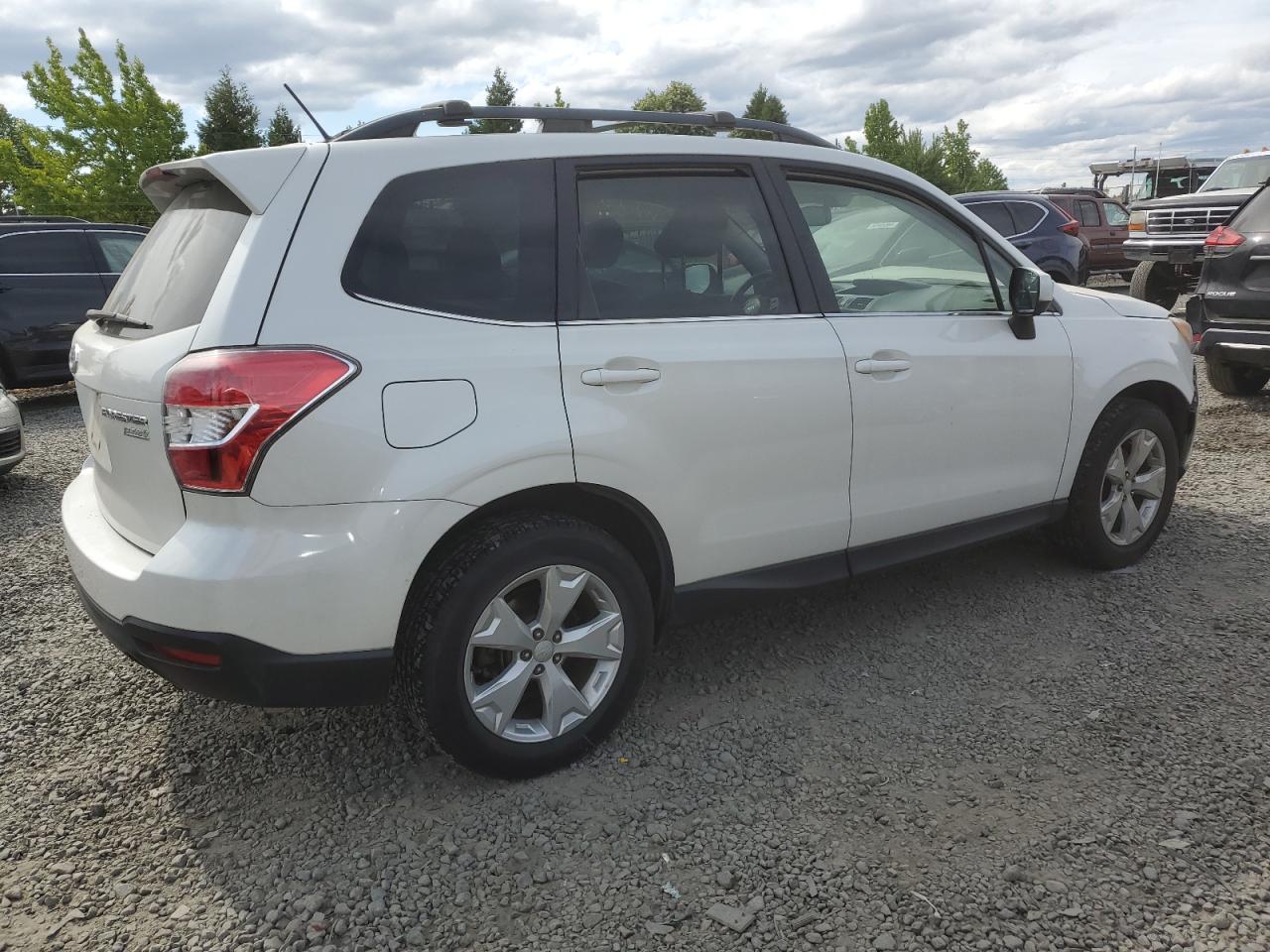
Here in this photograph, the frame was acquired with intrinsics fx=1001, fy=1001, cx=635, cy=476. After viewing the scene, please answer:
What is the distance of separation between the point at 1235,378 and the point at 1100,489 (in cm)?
497

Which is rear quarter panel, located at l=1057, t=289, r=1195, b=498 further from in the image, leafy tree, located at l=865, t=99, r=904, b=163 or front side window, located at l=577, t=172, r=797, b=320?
leafy tree, located at l=865, t=99, r=904, b=163

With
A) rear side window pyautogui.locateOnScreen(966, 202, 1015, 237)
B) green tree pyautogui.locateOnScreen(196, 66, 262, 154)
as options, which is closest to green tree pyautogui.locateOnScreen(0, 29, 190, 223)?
green tree pyautogui.locateOnScreen(196, 66, 262, 154)

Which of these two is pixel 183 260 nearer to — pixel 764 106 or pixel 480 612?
pixel 480 612

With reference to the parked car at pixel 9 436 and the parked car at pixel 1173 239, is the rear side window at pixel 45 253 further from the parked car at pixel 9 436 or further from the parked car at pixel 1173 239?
the parked car at pixel 1173 239

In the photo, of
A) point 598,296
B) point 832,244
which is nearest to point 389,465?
point 598,296

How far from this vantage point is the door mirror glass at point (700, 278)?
3.11 meters

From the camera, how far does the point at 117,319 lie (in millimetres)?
2941

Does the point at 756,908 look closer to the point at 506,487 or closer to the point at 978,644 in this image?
the point at 506,487

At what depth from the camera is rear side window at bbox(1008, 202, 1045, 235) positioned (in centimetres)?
1341

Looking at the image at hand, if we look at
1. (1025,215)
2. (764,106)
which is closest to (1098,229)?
(1025,215)

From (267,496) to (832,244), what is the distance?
6.91ft

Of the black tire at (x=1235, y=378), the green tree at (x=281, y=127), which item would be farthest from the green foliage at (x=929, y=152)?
the black tire at (x=1235, y=378)

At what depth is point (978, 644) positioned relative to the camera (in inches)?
149

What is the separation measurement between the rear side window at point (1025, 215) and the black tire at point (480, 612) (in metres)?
12.2
